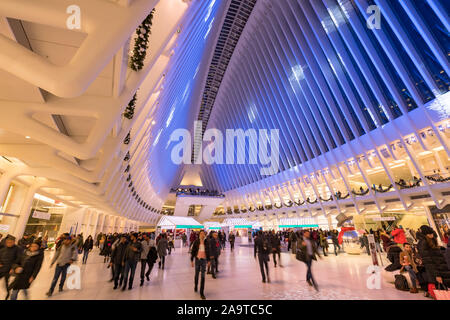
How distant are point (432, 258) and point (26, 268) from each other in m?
8.59

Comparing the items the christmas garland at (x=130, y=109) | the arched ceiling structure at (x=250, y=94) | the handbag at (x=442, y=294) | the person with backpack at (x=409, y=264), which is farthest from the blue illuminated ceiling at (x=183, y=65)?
the handbag at (x=442, y=294)

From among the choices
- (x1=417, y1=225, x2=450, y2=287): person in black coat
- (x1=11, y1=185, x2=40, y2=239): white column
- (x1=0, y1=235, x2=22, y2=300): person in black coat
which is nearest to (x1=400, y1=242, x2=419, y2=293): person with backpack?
(x1=417, y1=225, x2=450, y2=287): person in black coat

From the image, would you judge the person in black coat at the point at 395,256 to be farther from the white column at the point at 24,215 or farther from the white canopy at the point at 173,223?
the white column at the point at 24,215

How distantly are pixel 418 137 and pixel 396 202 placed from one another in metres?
6.20

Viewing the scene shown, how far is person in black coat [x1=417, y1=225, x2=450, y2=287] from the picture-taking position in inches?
173

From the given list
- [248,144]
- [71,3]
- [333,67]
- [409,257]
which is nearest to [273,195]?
[248,144]

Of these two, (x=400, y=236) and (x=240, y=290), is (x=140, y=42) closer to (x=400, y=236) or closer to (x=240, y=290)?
(x=240, y=290)

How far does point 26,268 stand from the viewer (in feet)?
14.4

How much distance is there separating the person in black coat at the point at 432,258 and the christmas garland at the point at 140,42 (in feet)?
23.6

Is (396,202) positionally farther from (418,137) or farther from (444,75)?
(444,75)

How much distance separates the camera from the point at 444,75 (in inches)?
491

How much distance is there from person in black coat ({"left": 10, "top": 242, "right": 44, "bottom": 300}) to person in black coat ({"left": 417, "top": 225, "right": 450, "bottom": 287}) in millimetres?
8268

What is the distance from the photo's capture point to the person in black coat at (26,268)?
4238 mm

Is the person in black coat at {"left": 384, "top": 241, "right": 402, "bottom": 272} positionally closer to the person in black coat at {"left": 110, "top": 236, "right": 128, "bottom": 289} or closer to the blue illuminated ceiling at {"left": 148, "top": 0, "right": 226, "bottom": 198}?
the person in black coat at {"left": 110, "top": 236, "right": 128, "bottom": 289}
